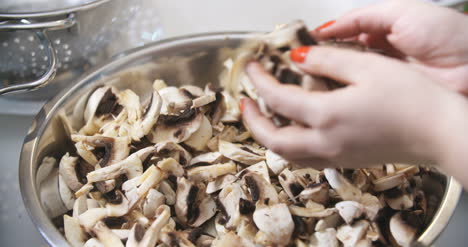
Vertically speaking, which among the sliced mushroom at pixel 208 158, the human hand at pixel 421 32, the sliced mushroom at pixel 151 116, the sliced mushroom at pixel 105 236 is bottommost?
the sliced mushroom at pixel 105 236

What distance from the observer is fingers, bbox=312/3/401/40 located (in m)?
0.68

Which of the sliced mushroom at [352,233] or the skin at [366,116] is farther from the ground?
the skin at [366,116]

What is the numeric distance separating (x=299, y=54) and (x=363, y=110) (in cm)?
12

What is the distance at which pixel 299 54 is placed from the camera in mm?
578

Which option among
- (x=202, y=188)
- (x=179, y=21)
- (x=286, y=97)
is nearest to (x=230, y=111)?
(x=202, y=188)

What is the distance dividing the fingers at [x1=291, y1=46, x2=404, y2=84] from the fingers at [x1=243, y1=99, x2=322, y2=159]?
8 centimetres

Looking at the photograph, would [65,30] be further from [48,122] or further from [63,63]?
[48,122]

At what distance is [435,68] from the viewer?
0.70m

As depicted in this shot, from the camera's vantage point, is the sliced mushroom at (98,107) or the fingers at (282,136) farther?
the sliced mushroom at (98,107)

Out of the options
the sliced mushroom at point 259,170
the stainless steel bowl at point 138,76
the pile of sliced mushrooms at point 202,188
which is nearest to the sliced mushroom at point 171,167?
the pile of sliced mushrooms at point 202,188

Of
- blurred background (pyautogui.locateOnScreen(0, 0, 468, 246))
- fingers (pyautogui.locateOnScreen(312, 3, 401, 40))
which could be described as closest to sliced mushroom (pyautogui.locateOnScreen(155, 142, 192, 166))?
fingers (pyautogui.locateOnScreen(312, 3, 401, 40))

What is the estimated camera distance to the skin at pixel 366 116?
1.66 ft

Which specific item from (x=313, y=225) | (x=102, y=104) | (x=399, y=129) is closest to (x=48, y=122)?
(x=102, y=104)

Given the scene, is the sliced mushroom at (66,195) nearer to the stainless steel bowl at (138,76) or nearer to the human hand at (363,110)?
the stainless steel bowl at (138,76)
